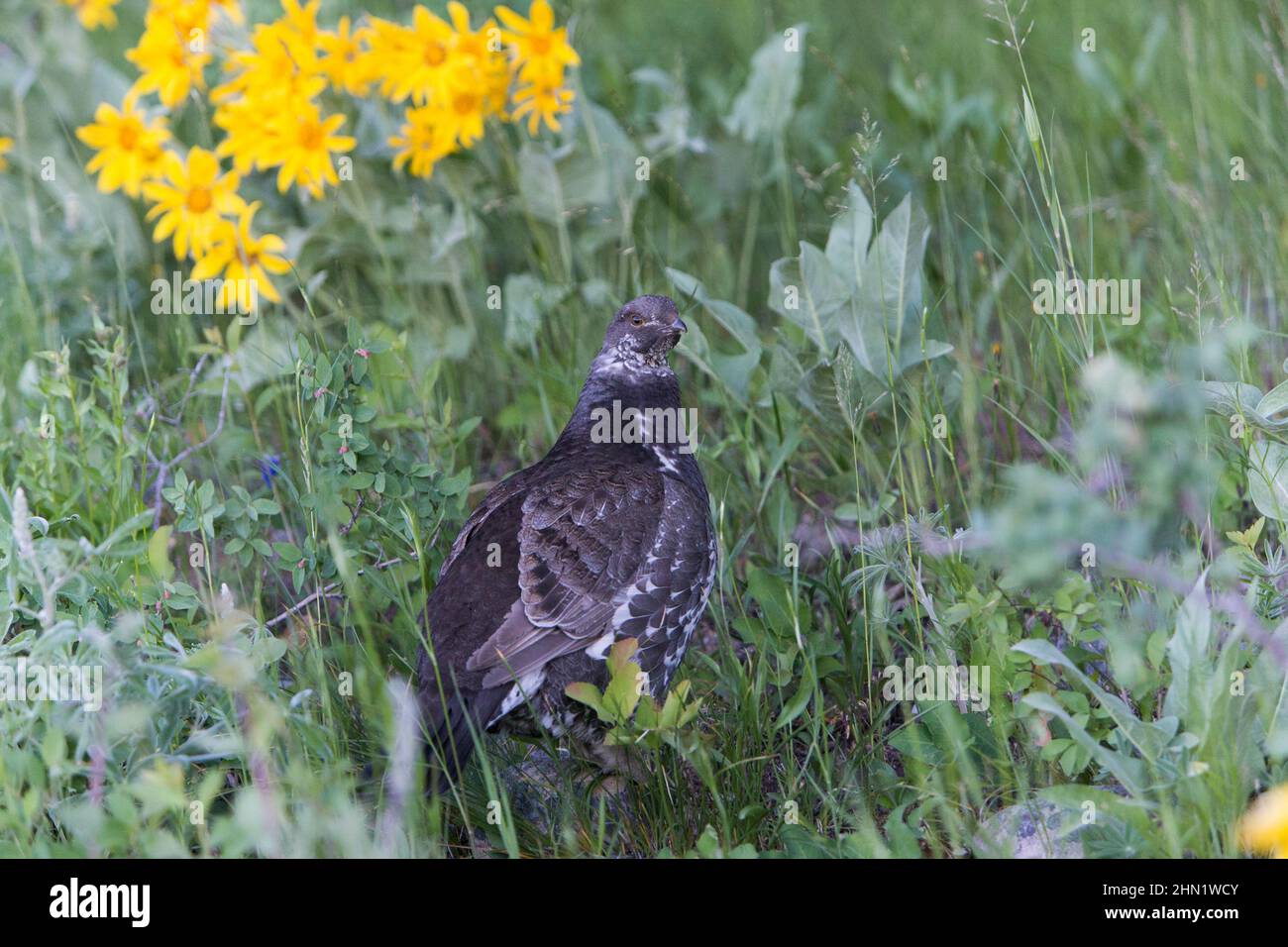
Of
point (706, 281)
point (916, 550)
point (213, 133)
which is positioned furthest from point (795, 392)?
point (213, 133)

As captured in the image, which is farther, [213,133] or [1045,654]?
[213,133]

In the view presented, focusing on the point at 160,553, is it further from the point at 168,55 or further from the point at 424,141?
the point at 168,55

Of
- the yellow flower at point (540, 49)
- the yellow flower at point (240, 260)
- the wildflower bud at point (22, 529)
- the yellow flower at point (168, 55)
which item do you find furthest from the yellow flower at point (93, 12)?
the wildflower bud at point (22, 529)

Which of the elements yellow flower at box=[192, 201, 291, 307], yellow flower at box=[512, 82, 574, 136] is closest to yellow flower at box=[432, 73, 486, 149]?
yellow flower at box=[512, 82, 574, 136]

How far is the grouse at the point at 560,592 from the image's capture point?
3867 mm

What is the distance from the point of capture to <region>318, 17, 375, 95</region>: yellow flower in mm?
5418

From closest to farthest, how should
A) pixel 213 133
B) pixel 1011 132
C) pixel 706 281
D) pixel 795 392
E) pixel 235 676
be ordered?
pixel 235 676
pixel 795 392
pixel 706 281
pixel 1011 132
pixel 213 133

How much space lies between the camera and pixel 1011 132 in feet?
21.9

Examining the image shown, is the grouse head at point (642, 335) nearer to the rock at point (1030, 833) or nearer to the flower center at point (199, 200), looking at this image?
the flower center at point (199, 200)

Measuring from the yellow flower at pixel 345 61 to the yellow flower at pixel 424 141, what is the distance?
233mm

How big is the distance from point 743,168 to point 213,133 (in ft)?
9.41

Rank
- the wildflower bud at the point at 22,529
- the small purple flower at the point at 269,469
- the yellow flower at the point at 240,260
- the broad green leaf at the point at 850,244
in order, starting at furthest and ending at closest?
the yellow flower at the point at 240,260
the broad green leaf at the point at 850,244
the small purple flower at the point at 269,469
the wildflower bud at the point at 22,529

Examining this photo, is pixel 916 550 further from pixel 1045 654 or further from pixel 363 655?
pixel 363 655

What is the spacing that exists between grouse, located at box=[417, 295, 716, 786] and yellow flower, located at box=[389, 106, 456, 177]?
167 centimetres
